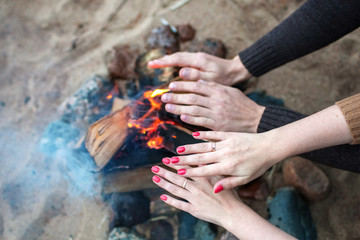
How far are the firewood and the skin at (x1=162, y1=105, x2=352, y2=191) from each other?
53 cm

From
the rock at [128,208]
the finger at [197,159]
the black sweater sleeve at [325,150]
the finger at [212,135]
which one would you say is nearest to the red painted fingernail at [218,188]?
the finger at [197,159]

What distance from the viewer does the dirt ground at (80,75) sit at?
220 centimetres

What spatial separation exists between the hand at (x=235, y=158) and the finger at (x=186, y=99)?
37 cm

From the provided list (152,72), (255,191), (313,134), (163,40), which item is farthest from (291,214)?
(163,40)

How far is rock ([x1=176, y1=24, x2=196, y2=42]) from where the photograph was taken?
2.89 m

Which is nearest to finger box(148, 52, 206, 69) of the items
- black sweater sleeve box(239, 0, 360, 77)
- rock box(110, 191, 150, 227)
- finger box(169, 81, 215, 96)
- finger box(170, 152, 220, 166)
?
finger box(169, 81, 215, 96)

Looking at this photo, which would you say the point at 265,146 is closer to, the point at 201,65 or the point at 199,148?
the point at 199,148

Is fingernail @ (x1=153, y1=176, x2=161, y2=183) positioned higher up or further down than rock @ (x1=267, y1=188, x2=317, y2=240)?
higher up

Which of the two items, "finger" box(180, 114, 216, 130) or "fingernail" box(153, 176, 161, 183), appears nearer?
"fingernail" box(153, 176, 161, 183)

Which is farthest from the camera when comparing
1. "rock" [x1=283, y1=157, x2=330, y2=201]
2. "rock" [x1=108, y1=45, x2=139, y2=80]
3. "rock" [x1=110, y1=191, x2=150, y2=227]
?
"rock" [x1=108, y1=45, x2=139, y2=80]

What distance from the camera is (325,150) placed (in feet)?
5.92

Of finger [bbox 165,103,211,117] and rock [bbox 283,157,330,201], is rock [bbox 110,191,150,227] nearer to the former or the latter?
finger [bbox 165,103,211,117]

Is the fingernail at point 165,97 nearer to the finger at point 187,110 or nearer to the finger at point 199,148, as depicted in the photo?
the finger at point 187,110

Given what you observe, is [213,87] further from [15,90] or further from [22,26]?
[22,26]
